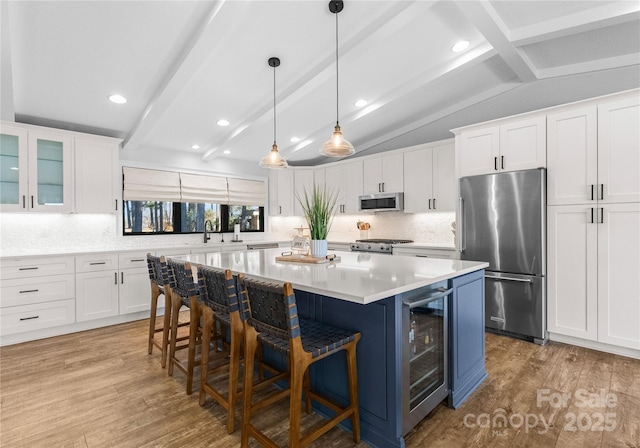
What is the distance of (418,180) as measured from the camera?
16.0ft

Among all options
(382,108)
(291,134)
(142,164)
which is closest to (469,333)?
Result: (382,108)

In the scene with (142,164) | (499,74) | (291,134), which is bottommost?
(142,164)

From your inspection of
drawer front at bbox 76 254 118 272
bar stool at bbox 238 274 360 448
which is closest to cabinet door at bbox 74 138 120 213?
drawer front at bbox 76 254 118 272

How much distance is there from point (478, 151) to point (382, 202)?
1.82 meters

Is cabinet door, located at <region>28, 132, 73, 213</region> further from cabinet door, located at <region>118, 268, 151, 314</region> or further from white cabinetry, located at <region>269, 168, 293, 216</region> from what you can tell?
white cabinetry, located at <region>269, 168, 293, 216</region>

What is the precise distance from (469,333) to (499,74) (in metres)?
3.20

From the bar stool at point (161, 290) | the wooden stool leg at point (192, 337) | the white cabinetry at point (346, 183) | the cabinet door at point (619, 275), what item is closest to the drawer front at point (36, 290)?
the bar stool at point (161, 290)

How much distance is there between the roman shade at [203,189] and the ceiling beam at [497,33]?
14.5 ft

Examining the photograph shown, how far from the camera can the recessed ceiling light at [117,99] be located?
3365 millimetres

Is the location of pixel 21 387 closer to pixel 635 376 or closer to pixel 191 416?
pixel 191 416

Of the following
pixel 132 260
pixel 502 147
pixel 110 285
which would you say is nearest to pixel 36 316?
pixel 110 285

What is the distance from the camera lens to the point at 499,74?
12.5 feet

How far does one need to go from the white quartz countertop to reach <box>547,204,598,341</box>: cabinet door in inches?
56.4

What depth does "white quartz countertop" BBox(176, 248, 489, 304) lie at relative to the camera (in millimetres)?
1516
